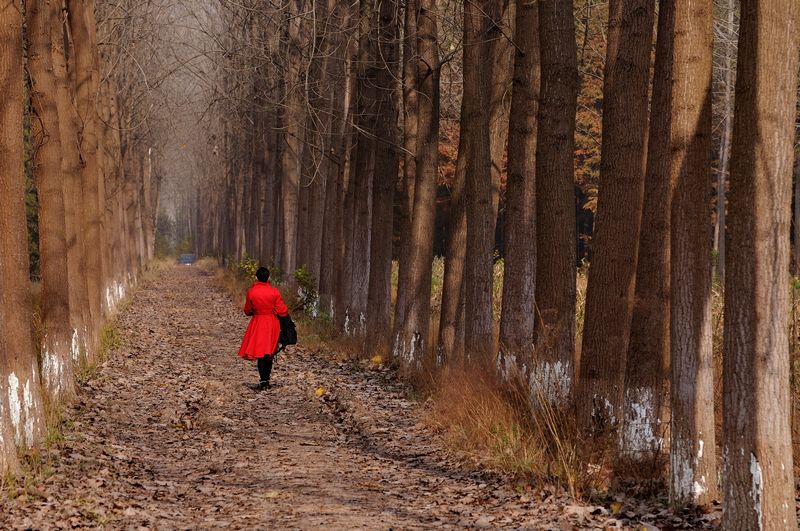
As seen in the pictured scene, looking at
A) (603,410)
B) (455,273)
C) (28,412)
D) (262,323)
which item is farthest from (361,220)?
(603,410)

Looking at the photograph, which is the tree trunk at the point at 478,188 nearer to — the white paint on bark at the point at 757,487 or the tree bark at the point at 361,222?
the tree bark at the point at 361,222

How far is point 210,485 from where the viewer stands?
29.9 ft

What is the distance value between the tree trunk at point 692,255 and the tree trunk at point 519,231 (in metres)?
4.04

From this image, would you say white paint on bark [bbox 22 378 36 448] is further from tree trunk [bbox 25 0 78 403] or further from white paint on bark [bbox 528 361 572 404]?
white paint on bark [bbox 528 361 572 404]

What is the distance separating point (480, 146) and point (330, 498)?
22.8 ft

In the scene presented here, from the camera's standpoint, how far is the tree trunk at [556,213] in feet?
34.1

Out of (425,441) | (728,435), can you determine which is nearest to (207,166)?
(425,441)

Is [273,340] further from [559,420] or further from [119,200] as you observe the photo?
[119,200]

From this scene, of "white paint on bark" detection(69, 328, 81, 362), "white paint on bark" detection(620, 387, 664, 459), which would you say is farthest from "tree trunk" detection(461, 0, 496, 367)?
"white paint on bark" detection(69, 328, 81, 362)

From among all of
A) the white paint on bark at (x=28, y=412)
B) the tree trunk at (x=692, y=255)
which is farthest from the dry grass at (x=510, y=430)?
the white paint on bark at (x=28, y=412)

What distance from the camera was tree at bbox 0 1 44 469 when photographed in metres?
9.31

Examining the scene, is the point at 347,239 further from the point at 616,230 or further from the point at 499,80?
the point at 616,230

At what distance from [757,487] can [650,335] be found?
2.59 m

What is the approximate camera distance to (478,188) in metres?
14.0
